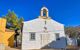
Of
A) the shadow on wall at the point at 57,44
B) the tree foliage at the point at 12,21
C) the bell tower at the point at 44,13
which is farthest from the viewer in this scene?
the tree foliage at the point at 12,21

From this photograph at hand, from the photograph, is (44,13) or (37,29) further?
(44,13)

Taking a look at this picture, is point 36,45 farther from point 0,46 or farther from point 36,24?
point 0,46

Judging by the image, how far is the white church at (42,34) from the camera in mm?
26578

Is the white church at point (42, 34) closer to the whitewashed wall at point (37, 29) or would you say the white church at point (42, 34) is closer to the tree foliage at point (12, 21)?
the whitewashed wall at point (37, 29)

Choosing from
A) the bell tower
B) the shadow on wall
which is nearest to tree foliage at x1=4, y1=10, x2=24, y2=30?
the bell tower

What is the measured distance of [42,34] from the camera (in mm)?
Answer: 27078

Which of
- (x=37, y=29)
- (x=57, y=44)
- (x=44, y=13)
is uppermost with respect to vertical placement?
(x=44, y=13)

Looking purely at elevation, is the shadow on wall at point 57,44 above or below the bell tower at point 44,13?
below

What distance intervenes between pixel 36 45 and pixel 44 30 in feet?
9.49

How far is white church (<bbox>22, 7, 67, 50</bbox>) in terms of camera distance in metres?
26.6

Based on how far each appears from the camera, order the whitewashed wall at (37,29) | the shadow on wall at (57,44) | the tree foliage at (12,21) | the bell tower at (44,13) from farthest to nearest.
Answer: the tree foliage at (12,21) < the bell tower at (44,13) < the shadow on wall at (57,44) < the whitewashed wall at (37,29)

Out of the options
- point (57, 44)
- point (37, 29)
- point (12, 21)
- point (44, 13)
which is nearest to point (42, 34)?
point (37, 29)

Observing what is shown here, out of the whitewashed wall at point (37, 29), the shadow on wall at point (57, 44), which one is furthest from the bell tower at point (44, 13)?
the shadow on wall at point (57, 44)

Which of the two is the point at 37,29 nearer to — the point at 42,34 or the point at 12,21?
the point at 42,34
